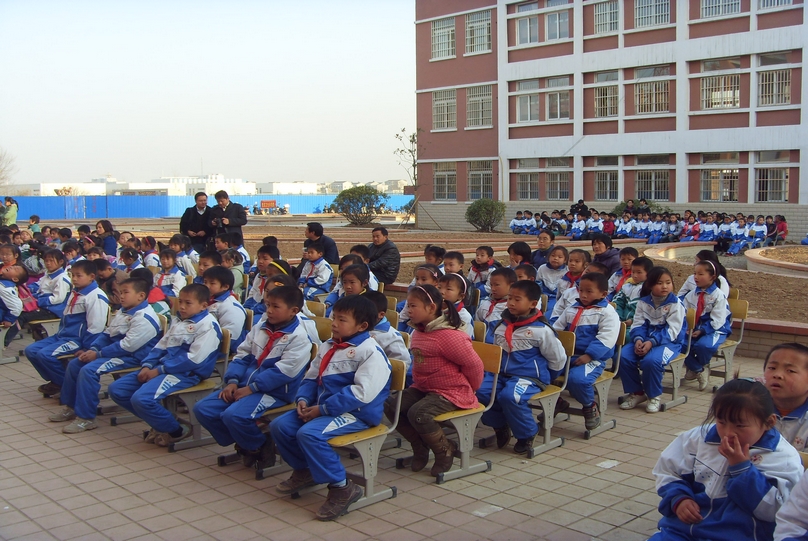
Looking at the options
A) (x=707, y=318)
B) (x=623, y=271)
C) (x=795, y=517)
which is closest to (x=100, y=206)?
(x=623, y=271)

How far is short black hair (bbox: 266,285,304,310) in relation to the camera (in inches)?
227

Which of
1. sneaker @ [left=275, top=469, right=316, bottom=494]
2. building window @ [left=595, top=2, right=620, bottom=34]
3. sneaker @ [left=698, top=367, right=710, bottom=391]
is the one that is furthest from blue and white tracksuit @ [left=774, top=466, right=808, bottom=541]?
building window @ [left=595, top=2, right=620, bottom=34]

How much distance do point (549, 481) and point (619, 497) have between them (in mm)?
541

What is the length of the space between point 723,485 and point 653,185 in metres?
31.6

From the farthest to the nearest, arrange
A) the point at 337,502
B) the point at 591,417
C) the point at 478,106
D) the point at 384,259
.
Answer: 1. the point at 478,106
2. the point at 384,259
3. the point at 591,417
4. the point at 337,502

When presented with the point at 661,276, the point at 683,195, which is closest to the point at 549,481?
the point at 661,276

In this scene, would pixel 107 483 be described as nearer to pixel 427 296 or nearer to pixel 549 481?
pixel 427 296

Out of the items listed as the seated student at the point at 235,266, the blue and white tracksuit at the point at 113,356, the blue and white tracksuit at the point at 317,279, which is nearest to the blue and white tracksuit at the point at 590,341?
the blue and white tracksuit at the point at 113,356

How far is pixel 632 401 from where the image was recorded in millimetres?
7676

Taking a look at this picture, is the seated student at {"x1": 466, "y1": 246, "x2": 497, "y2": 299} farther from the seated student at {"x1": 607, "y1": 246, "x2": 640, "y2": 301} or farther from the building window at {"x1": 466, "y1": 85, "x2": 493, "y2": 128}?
the building window at {"x1": 466, "y1": 85, "x2": 493, "y2": 128}

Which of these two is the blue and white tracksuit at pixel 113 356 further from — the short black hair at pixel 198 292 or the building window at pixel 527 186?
the building window at pixel 527 186

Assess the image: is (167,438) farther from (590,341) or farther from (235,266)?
(235,266)

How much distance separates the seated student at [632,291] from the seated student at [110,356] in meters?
4.75

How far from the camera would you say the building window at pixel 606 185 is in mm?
34438
